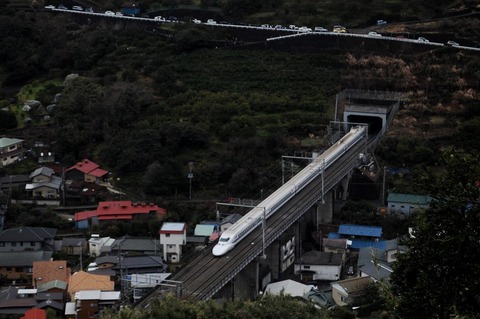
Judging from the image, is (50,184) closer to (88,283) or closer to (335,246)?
(88,283)

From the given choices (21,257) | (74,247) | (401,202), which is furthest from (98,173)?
(401,202)

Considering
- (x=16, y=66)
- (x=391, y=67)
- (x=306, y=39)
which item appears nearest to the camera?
(x=391, y=67)

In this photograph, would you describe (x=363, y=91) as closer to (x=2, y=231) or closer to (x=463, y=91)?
(x=463, y=91)

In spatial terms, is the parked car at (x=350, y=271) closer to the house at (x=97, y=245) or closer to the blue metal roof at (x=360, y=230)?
the blue metal roof at (x=360, y=230)

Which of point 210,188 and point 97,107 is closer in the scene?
point 210,188

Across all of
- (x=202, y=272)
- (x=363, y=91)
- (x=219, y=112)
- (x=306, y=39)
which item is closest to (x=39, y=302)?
(x=202, y=272)

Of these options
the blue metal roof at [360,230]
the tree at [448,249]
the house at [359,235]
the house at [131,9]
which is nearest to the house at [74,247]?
the house at [359,235]
